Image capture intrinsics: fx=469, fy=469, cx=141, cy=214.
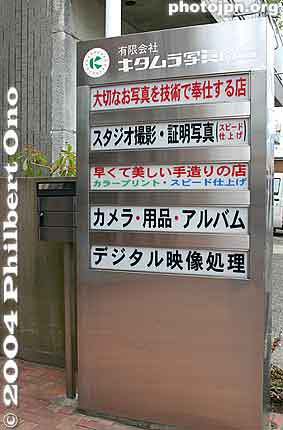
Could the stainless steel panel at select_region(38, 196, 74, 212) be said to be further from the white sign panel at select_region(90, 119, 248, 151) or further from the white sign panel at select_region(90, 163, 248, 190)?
the white sign panel at select_region(90, 119, 248, 151)

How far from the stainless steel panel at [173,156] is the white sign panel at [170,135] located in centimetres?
3

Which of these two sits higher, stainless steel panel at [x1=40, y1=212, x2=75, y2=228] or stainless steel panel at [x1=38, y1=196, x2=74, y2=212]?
stainless steel panel at [x1=38, y1=196, x2=74, y2=212]

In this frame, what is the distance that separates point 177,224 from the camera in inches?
113

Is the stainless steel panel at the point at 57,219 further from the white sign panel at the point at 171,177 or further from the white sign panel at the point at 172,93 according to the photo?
the white sign panel at the point at 172,93

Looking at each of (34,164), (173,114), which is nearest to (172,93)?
(173,114)

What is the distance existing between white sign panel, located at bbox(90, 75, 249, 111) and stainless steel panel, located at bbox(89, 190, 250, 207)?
0.54 meters

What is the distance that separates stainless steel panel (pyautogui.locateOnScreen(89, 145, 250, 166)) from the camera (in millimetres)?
2695

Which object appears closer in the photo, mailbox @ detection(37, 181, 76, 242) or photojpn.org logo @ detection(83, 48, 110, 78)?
photojpn.org logo @ detection(83, 48, 110, 78)

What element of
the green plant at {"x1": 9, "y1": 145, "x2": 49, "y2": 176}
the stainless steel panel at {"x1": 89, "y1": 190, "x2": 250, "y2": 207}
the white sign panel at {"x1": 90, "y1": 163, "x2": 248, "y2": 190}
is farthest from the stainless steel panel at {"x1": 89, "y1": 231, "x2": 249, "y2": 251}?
the green plant at {"x1": 9, "y1": 145, "x2": 49, "y2": 176}

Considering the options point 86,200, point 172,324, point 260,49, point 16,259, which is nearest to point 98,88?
point 86,200

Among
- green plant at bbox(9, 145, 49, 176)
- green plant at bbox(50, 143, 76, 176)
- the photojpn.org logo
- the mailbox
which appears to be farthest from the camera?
green plant at bbox(9, 145, 49, 176)

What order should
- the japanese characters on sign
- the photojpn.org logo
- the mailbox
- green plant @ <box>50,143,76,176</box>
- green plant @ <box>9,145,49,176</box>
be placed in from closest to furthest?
1. the japanese characters on sign
2. the photojpn.org logo
3. the mailbox
4. green plant @ <box>50,143,76,176</box>
5. green plant @ <box>9,145,49,176</box>

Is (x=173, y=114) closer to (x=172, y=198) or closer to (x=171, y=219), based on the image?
(x=172, y=198)

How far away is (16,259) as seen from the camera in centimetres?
418
